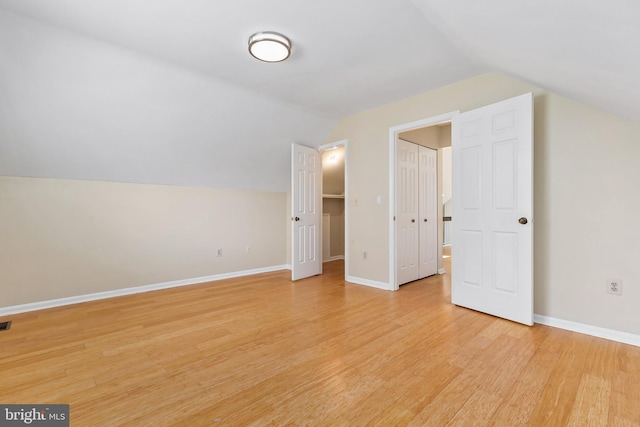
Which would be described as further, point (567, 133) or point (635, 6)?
point (567, 133)

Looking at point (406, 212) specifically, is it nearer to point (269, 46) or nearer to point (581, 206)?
point (581, 206)

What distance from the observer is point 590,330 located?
2.33 m

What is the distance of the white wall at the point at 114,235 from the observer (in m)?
2.97

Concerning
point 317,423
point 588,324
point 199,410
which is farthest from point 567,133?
point 199,410

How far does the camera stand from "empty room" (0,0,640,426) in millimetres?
1567

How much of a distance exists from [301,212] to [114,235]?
7.94ft

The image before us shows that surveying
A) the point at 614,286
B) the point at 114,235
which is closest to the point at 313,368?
the point at 614,286

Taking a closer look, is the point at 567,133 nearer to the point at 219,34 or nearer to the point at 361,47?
the point at 361,47

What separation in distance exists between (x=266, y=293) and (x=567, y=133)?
350 cm

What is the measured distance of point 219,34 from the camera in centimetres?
220

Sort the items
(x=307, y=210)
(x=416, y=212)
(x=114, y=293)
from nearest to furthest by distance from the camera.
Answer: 1. (x=114, y=293)
2. (x=416, y=212)
3. (x=307, y=210)

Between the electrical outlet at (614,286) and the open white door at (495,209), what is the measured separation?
0.51 metres

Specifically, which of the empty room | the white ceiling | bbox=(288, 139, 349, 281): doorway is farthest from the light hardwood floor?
the white ceiling

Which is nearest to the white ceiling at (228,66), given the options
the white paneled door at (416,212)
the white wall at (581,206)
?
the white wall at (581,206)
